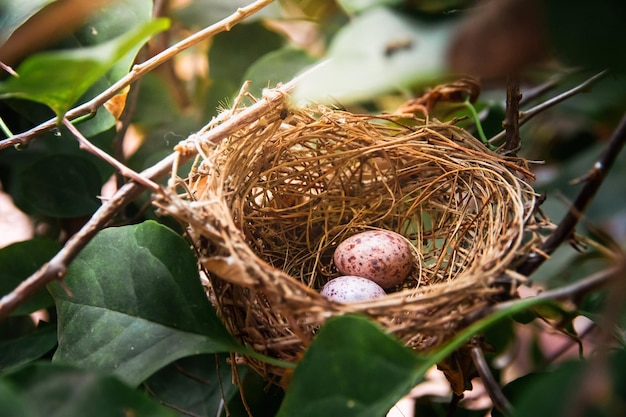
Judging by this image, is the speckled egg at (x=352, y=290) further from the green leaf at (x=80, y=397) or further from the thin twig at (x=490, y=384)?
the green leaf at (x=80, y=397)

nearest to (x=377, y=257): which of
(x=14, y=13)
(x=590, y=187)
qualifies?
(x=590, y=187)

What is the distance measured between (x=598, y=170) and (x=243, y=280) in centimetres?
38

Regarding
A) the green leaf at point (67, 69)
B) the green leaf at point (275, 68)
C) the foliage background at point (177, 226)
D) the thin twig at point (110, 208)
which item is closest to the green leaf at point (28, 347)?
the foliage background at point (177, 226)

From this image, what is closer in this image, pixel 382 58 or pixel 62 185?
pixel 382 58

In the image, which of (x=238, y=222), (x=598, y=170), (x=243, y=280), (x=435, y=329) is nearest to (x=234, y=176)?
(x=238, y=222)

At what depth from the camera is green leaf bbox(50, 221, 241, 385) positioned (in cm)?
66

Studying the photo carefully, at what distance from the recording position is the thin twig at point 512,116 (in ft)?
2.44

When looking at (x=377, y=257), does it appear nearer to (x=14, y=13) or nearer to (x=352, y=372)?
(x=352, y=372)

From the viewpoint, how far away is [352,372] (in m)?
0.52

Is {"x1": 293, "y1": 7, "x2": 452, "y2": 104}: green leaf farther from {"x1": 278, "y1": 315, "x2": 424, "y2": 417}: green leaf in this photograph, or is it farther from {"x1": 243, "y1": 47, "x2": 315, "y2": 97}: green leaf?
{"x1": 243, "y1": 47, "x2": 315, "y2": 97}: green leaf

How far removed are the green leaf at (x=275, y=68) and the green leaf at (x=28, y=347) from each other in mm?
565

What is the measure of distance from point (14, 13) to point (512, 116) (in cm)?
74

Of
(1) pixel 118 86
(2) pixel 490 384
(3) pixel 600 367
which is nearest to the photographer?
(3) pixel 600 367

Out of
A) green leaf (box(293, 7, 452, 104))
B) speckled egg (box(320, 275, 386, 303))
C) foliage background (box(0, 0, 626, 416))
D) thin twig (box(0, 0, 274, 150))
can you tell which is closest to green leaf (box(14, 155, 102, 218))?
foliage background (box(0, 0, 626, 416))
